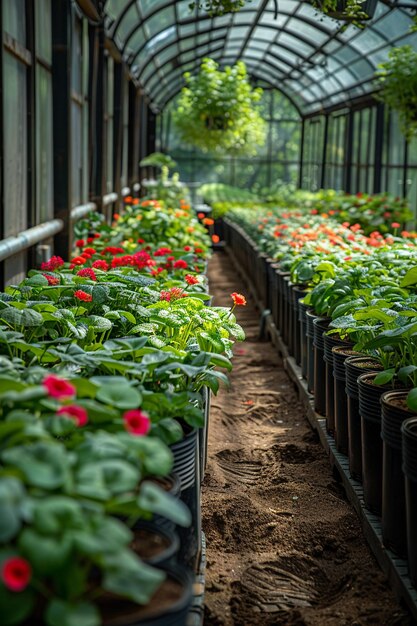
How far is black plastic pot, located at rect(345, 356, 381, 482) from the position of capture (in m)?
3.28

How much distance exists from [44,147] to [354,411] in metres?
3.74

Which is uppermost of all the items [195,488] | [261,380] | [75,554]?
[75,554]

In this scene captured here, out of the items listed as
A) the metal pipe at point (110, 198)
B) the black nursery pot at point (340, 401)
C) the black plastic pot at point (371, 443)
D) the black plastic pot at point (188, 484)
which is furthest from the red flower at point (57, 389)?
the metal pipe at point (110, 198)

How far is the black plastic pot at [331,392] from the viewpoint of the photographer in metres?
3.74

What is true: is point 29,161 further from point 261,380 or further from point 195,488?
point 195,488

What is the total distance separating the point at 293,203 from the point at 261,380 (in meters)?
9.94

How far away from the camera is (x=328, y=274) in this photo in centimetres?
474

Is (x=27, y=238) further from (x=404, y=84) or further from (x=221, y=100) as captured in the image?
(x=221, y=100)

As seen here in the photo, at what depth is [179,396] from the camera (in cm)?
210

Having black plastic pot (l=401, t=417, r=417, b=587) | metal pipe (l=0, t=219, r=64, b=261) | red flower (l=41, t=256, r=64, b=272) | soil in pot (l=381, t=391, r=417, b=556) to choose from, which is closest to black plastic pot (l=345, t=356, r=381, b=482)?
soil in pot (l=381, t=391, r=417, b=556)

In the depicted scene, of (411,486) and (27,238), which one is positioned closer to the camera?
(411,486)

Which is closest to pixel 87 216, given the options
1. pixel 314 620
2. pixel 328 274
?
pixel 328 274

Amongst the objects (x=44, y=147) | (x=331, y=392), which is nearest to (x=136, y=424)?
(x=331, y=392)

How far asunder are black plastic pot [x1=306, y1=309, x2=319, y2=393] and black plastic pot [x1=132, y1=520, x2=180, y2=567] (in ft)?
9.35
